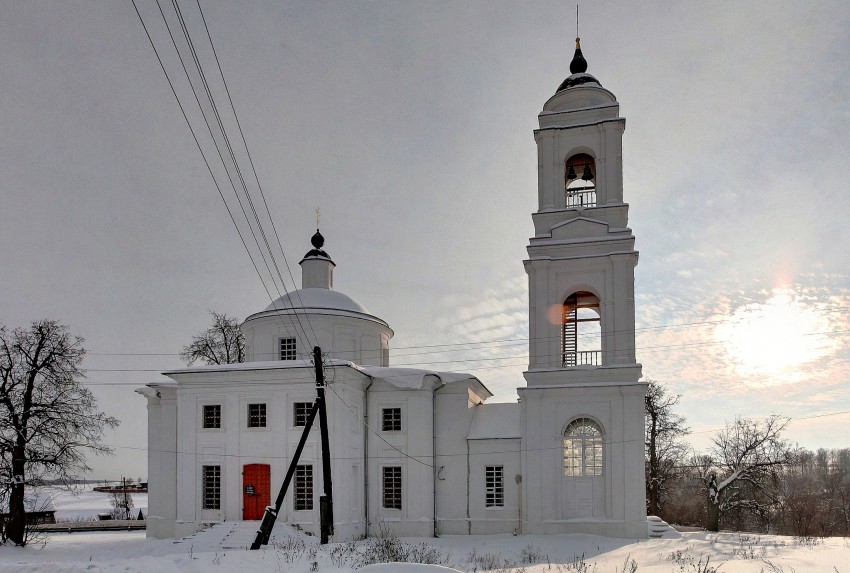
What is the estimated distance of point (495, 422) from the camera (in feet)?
91.3

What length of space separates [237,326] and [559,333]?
19501mm

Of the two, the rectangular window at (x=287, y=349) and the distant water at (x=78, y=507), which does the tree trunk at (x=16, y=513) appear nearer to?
the distant water at (x=78, y=507)

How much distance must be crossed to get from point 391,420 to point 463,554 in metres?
8.08

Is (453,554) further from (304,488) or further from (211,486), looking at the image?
(211,486)

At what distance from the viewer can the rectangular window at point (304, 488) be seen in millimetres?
24906

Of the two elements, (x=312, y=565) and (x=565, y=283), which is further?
(x=565, y=283)

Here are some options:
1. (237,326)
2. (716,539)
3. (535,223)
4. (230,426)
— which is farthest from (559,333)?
(237,326)

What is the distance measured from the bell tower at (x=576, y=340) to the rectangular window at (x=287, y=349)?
10.1m

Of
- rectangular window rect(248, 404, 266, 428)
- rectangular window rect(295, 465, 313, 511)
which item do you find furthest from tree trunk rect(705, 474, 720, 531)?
rectangular window rect(248, 404, 266, 428)

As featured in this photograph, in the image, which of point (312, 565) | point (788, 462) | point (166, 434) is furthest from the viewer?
point (788, 462)

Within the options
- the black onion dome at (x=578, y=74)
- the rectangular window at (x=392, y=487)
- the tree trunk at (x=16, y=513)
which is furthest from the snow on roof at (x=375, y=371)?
the black onion dome at (x=578, y=74)

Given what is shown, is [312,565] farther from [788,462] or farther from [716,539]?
[788,462]

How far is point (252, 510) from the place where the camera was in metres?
25.1

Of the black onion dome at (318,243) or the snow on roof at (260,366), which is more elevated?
the black onion dome at (318,243)
